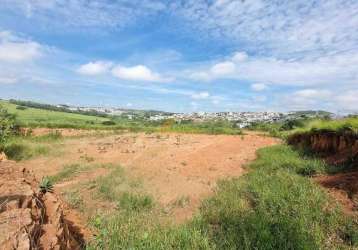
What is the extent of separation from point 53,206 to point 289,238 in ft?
9.14

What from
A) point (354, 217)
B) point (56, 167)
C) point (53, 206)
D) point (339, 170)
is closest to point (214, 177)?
point (339, 170)

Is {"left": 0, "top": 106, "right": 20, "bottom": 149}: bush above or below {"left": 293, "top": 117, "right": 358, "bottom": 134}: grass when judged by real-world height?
below

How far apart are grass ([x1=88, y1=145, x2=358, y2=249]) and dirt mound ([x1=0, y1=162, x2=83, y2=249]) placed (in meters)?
0.40

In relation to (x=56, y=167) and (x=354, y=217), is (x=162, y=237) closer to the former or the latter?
(x=354, y=217)

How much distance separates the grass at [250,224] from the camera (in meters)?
3.84

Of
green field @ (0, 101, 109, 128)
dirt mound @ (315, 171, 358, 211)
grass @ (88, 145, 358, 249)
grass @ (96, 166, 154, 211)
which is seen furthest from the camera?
green field @ (0, 101, 109, 128)

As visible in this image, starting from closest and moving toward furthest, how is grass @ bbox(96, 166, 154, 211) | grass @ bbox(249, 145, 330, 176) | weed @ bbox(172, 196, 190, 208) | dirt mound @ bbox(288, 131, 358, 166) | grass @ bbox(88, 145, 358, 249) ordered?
grass @ bbox(88, 145, 358, 249) → grass @ bbox(96, 166, 154, 211) → weed @ bbox(172, 196, 190, 208) → grass @ bbox(249, 145, 330, 176) → dirt mound @ bbox(288, 131, 358, 166)

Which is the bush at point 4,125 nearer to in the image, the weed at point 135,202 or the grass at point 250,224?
the weed at point 135,202

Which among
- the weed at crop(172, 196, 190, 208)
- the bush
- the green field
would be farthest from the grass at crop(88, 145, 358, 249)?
the green field

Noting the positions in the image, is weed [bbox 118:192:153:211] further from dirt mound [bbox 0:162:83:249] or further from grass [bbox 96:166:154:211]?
dirt mound [bbox 0:162:83:249]

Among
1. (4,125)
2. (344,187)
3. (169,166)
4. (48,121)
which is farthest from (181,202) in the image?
(48,121)

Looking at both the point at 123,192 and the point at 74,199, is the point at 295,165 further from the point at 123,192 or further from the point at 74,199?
the point at 74,199

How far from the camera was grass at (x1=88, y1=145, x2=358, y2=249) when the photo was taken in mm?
3836

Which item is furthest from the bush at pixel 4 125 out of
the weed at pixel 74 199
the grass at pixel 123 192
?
the weed at pixel 74 199
